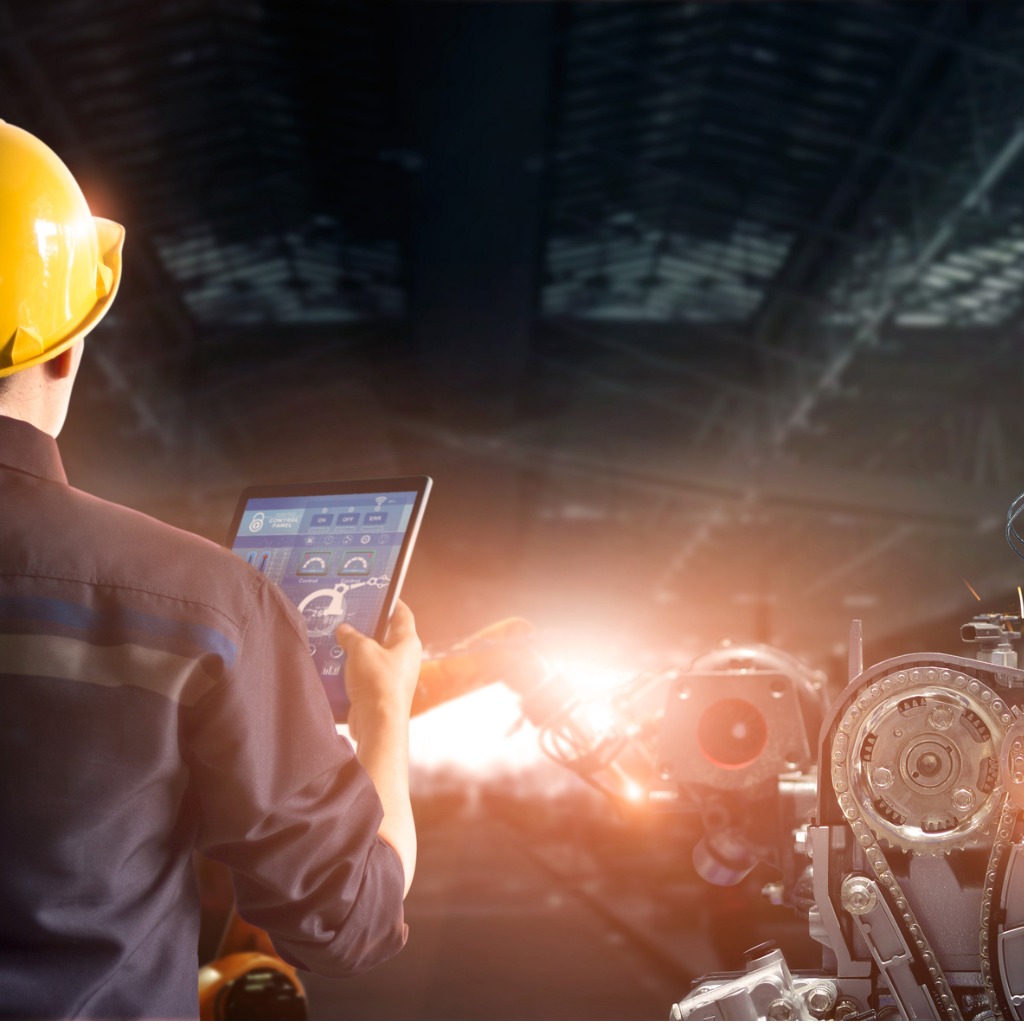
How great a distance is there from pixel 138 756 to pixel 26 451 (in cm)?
38

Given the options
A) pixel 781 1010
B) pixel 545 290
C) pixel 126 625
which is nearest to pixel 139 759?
pixel 126 625

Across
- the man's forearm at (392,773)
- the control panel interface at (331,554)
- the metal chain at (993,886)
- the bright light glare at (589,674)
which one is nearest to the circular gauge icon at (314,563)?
the control panel interface at (331,554)

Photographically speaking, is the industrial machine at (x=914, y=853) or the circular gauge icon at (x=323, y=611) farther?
the circular gauge icon at (x=323, y=611)

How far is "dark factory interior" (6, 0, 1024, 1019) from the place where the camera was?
22.2 feet

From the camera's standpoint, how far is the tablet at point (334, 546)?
63.8 inches

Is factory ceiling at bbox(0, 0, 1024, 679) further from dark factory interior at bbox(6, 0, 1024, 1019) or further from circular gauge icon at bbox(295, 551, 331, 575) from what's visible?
circular gauge icon at bbox(295, 551, 331, 575)

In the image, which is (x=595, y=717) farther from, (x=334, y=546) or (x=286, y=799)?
(x=286, y=799)

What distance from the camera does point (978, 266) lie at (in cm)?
913

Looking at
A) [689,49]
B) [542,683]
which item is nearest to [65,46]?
[689,49]

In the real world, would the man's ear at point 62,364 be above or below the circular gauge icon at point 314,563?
above

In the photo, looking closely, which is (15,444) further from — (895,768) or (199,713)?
(895,768)

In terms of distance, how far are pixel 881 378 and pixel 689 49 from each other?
4.92 metres

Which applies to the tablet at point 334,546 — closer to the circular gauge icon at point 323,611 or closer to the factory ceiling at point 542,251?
the circular gauge icon at point 323,611

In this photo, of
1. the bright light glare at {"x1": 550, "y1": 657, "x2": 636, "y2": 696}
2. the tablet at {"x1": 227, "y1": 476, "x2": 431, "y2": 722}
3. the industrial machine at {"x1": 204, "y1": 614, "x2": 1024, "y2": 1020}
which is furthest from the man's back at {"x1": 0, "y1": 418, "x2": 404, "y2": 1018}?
the bright light glare at {"x1": 550, "y1": 657, "x2": 636, "y2": 696}
